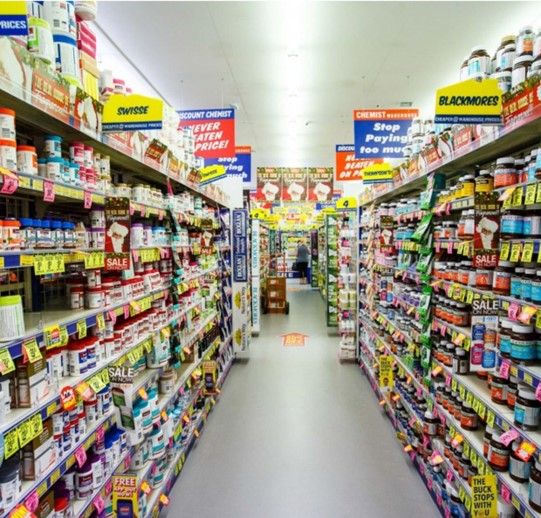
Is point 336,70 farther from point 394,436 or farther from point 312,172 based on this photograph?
point 312,172

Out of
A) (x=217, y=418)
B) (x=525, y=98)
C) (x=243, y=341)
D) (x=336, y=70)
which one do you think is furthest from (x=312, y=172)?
(x=525, y=98)

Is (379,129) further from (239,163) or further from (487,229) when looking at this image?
(487,229)

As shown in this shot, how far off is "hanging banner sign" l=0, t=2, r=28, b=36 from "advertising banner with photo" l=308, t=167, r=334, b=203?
542 inches

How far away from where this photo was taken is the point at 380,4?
5410 millimetres

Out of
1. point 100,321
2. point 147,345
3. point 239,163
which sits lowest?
point 147,345

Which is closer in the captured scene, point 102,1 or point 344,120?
point 102,1

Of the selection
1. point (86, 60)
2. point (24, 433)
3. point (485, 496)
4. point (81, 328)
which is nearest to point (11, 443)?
point (24, 433)

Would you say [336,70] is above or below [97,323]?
above

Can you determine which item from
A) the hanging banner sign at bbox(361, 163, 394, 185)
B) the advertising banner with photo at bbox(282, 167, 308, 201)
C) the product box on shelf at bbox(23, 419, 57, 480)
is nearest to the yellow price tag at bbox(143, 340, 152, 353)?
the product box on shelf at bbox(23, 419, 57, 480)

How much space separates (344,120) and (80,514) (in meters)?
10.4

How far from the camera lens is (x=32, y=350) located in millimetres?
1538

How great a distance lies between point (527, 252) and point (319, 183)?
43.9 feet

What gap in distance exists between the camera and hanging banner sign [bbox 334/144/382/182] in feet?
24.6

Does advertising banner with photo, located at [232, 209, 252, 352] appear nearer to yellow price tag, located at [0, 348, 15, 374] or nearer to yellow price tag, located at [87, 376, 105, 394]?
yellow price tag, located at [87, 376, 105, 394]
